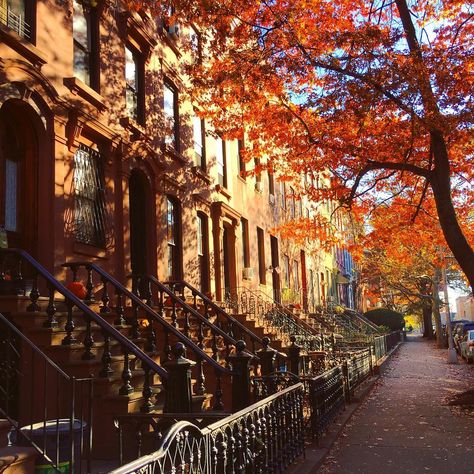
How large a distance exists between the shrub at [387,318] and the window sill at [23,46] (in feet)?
163

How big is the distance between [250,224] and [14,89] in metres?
13.0

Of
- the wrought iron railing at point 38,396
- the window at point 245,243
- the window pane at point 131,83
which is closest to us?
the wrought iron railing at point 38,396

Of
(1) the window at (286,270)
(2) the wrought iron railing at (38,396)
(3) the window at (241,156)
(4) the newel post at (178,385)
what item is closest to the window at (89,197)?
(2) the wrought iron railing at (38,396)

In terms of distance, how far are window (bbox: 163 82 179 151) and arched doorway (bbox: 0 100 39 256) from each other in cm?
506

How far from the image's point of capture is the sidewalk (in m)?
7.36

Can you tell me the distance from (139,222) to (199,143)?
4811 millimetres

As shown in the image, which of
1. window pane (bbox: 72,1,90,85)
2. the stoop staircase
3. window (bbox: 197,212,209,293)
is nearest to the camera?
the stoop staircase

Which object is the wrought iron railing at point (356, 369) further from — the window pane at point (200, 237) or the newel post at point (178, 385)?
the newel post at point (178, 385)

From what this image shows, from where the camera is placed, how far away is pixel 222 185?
1822cm

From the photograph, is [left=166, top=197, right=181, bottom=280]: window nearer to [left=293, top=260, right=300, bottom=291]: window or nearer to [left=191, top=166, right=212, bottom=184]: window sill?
[left=191, top=166, right=212, bottom=184]: window sill

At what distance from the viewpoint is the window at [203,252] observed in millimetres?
15750

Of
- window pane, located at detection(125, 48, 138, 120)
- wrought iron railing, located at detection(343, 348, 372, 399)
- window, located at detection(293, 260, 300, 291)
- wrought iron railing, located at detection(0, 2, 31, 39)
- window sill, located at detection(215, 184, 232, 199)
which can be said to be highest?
window pane, located at detection(125, 48, 138, 120)

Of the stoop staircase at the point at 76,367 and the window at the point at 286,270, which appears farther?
the window at the point at 286,270

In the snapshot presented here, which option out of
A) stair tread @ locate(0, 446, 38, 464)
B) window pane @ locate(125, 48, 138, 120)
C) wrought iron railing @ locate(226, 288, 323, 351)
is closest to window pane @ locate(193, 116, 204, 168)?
window pane @ locate(125, 48, 138, 120)
